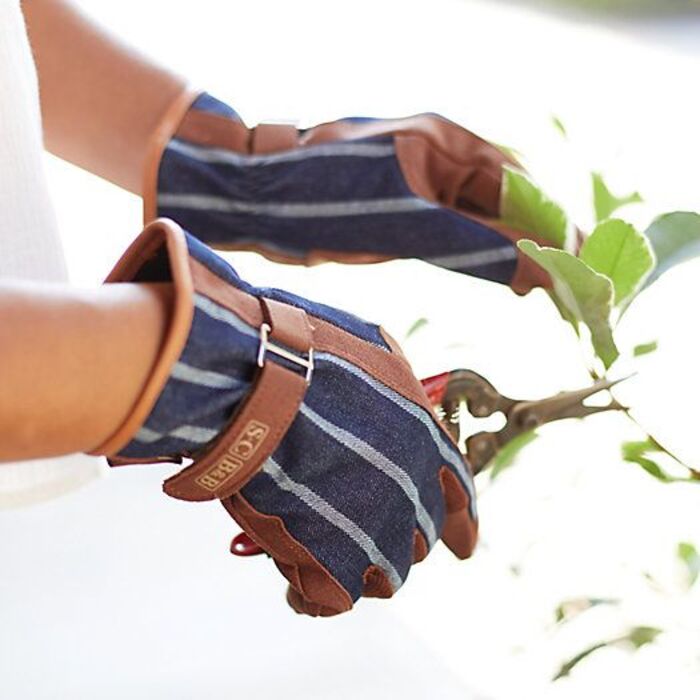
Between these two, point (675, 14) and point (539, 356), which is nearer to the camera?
point (539, 356)

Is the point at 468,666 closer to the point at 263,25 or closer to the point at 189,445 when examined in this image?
the point at 189,445

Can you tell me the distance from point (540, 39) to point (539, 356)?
0.66 meters

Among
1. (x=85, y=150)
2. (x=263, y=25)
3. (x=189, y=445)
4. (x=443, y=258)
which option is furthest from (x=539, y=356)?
(x=263, y=25)

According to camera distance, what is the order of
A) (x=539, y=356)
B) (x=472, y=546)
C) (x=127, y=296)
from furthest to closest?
(x=539, y=356) < (x=472, y=546) < (x=127, y=296)

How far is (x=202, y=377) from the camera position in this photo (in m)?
0.64

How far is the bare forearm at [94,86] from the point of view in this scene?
98 cm

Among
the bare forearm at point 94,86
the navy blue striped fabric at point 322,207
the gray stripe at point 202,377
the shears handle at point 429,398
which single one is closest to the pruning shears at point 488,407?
the shears handle at point 429,398

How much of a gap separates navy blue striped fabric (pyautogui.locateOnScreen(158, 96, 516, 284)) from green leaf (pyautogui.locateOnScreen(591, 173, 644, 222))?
2.8 inches

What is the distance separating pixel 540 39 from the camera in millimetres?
1737

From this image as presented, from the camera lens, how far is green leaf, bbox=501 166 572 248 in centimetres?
85

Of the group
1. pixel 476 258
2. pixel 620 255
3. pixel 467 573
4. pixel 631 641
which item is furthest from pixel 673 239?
pixel 467 573

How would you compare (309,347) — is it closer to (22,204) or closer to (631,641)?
(22,204)

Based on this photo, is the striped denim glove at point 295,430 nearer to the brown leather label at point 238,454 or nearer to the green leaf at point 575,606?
the brown leather label at point 238,454

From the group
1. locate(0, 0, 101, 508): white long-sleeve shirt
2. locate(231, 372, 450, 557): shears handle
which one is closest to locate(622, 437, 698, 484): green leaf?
locate(231, 372, 450, 557): shears handle
